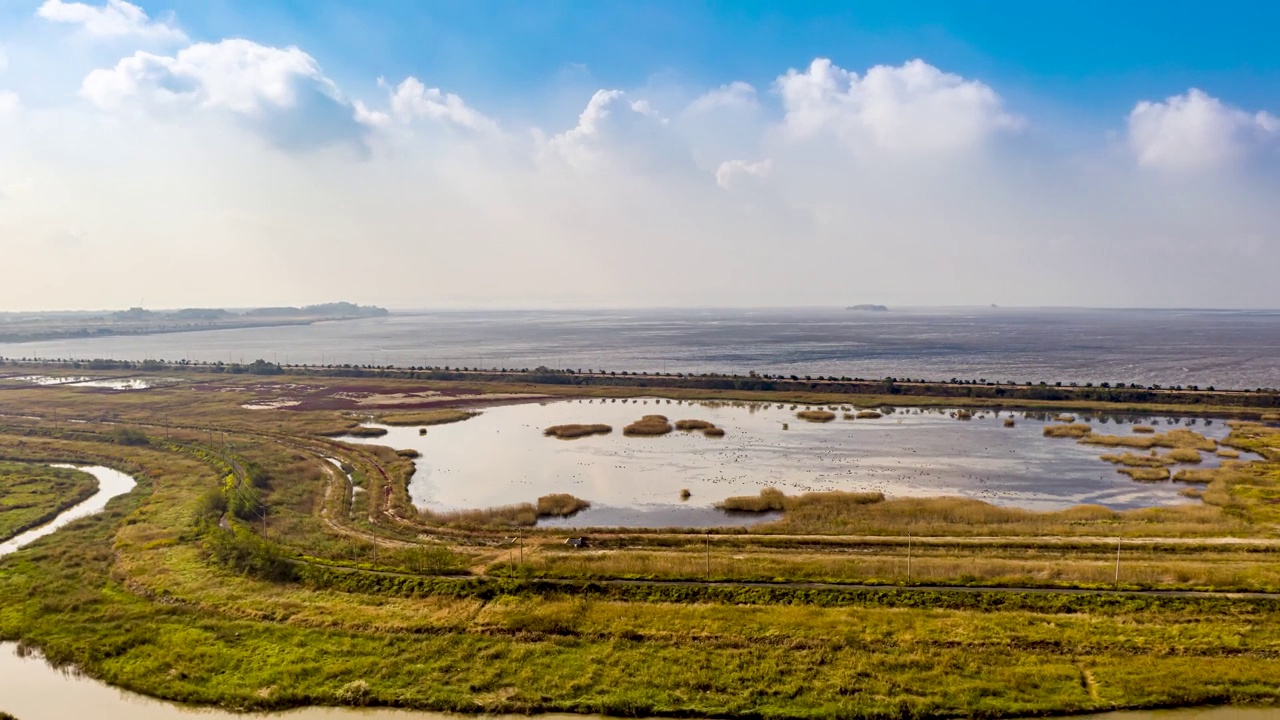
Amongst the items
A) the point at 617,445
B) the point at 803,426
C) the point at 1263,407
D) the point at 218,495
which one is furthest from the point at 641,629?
the point at 1263,407

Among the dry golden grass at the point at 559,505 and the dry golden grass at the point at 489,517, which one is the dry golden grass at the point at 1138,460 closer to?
the dry golden grass at the point at 559,505

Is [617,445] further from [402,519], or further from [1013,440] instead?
[1013,440]

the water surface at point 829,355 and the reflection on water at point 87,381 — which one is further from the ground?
the water surface at point 829,355

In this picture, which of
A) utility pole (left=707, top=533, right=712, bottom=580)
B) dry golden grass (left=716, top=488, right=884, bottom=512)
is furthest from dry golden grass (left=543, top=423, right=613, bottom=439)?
utility pole (left=707, top=533, right=712, bottom=580)

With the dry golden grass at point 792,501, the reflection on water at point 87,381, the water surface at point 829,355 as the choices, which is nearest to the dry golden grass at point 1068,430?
the dry golden grass at point 792,501

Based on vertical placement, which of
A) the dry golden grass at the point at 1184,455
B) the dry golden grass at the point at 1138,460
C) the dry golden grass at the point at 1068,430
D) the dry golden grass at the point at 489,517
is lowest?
the dry golden grass at the point at 489,517

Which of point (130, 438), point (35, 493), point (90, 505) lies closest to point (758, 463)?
point (90, 505)
